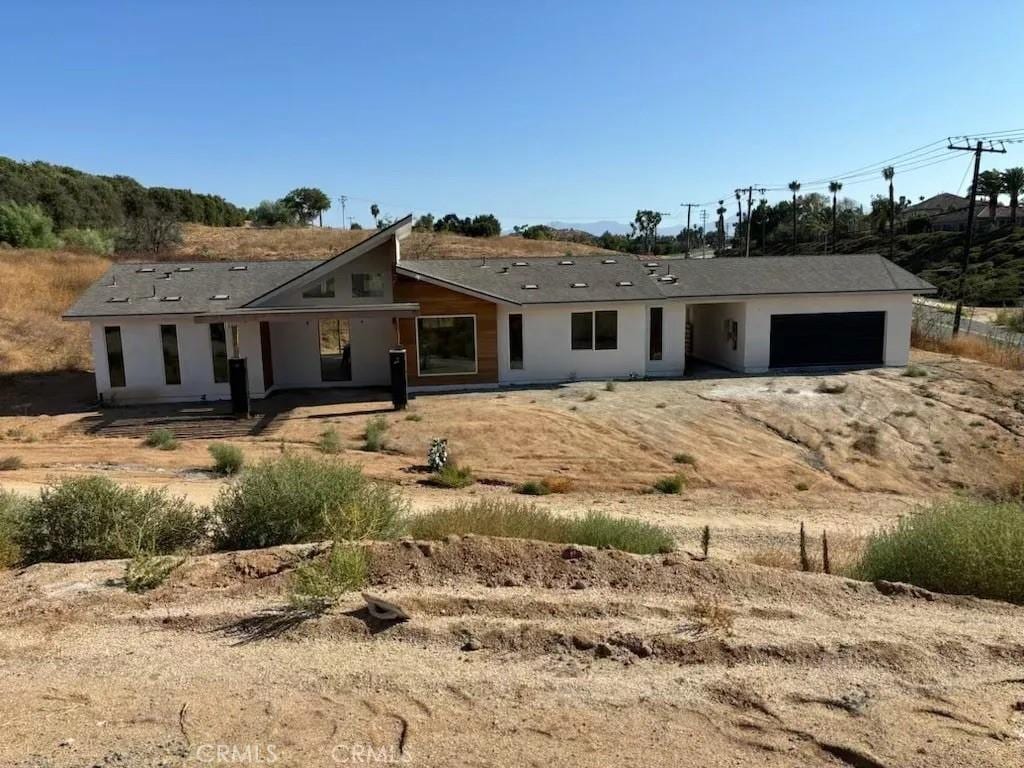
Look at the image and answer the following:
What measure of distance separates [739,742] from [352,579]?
3.29 m

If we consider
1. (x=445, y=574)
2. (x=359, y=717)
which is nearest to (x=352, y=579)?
(x=445, y=574)

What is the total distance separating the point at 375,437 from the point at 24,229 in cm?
4285

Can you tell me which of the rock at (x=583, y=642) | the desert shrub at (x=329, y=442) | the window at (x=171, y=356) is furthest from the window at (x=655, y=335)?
the rock at (x=583, y=642)

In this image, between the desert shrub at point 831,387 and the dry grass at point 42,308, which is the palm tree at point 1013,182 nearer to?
the desert shrub at point 831,387

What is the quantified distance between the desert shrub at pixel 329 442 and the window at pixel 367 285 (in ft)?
20.4

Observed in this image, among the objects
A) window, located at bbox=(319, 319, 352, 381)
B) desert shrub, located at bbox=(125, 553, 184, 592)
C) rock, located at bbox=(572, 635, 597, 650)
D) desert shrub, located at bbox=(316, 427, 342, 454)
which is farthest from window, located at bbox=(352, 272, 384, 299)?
rock, located at bbox=(572, 635, 597, 650)

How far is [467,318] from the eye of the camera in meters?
24.5

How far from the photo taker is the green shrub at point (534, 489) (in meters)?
15.1

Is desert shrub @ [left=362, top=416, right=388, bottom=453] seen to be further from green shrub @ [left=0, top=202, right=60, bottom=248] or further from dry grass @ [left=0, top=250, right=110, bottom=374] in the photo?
green shrub @ [left=0, top=202, right=60, bottom=248]

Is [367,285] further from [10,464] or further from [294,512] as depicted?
[294,512]

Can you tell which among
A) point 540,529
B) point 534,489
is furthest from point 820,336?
point 540,529

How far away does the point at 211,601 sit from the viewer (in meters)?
6.50

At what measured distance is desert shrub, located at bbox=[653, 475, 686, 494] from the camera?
15.6 metres

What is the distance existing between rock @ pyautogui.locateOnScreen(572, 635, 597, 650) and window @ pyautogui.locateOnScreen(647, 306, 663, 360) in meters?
21.6
